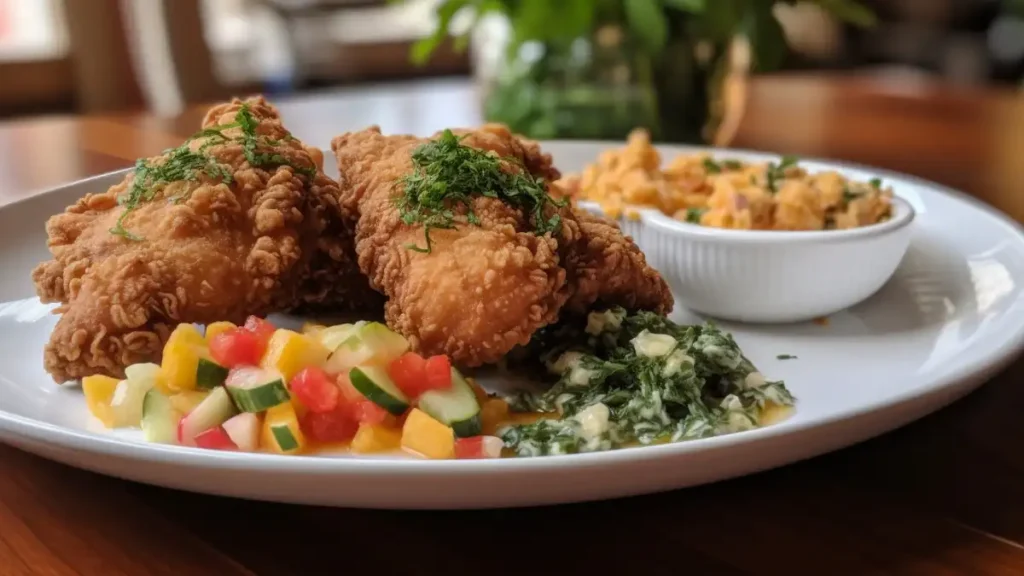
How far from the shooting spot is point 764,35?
312cm

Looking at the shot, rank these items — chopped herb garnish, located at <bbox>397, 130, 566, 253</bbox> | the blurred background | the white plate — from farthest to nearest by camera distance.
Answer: the blurred background → chopped herb garnish, located at <bbox>397, 130, 566, 253</bbox> → the white plate

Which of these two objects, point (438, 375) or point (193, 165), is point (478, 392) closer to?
point (438, 375)

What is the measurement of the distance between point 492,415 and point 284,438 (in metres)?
0.35

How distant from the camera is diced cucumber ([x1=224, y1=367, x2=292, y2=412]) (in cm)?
143

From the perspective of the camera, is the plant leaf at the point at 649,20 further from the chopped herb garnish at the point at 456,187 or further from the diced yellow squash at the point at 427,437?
the diced yellow squash at the point at 427,437

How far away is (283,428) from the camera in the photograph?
4.58 feet

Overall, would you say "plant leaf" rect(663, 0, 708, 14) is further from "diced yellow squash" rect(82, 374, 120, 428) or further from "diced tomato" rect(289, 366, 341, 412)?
"diced yellow squash" rect(82, 374, 120, 428)

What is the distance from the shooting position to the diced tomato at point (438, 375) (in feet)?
5.01

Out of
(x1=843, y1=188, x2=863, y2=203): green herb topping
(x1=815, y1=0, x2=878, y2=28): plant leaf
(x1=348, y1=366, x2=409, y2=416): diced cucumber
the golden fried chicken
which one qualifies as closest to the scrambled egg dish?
(x1=843, y1=188, x2=863, y2=203): green herb topping

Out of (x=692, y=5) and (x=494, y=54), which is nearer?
(x=692, y=5)

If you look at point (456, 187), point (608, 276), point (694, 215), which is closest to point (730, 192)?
point (694, 215)

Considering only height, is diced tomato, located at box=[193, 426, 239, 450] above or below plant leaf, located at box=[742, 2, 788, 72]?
below

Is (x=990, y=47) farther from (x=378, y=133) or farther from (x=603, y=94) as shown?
(x=378, y=133)

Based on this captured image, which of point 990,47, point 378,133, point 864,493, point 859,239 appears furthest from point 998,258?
point 990,47
